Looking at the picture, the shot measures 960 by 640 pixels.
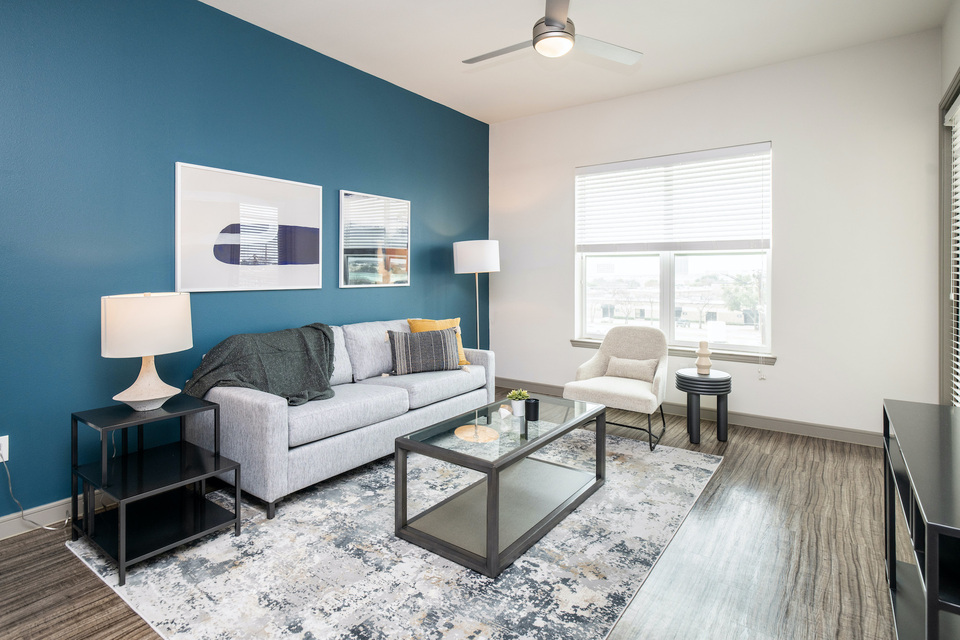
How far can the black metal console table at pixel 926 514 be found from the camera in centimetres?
106

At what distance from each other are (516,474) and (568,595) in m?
1.13

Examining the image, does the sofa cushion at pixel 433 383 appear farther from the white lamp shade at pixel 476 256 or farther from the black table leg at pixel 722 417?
the black table leg at pixel 722 417

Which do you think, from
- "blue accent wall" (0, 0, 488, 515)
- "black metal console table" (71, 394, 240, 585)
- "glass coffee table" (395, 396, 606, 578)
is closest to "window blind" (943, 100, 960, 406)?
"glass coffee table" (395, 396, 606, 578)

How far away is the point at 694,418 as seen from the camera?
3820mm

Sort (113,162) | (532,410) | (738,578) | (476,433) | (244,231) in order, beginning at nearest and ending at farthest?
(738,578) < (476,433) < (113,162) < (532,410) < (244,231)

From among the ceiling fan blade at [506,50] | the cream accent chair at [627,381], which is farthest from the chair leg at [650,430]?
the ceiling fan blade at [506,50]

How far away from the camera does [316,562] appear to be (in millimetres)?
2193

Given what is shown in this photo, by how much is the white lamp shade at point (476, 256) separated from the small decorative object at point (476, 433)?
2.29 metres

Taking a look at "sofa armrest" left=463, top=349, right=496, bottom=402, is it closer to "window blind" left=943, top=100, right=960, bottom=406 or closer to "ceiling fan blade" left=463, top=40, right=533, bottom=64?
"ceiling fan blade" left=463, top=40, right=533, bottom=64

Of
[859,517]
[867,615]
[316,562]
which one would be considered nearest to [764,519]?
[859,517]

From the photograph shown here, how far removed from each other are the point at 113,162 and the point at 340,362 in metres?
1.76

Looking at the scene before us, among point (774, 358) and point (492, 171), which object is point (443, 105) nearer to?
point (492, 171)

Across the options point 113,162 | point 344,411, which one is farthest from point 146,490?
point 113,162

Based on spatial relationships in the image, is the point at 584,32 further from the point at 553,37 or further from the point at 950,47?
the point at 950,47
